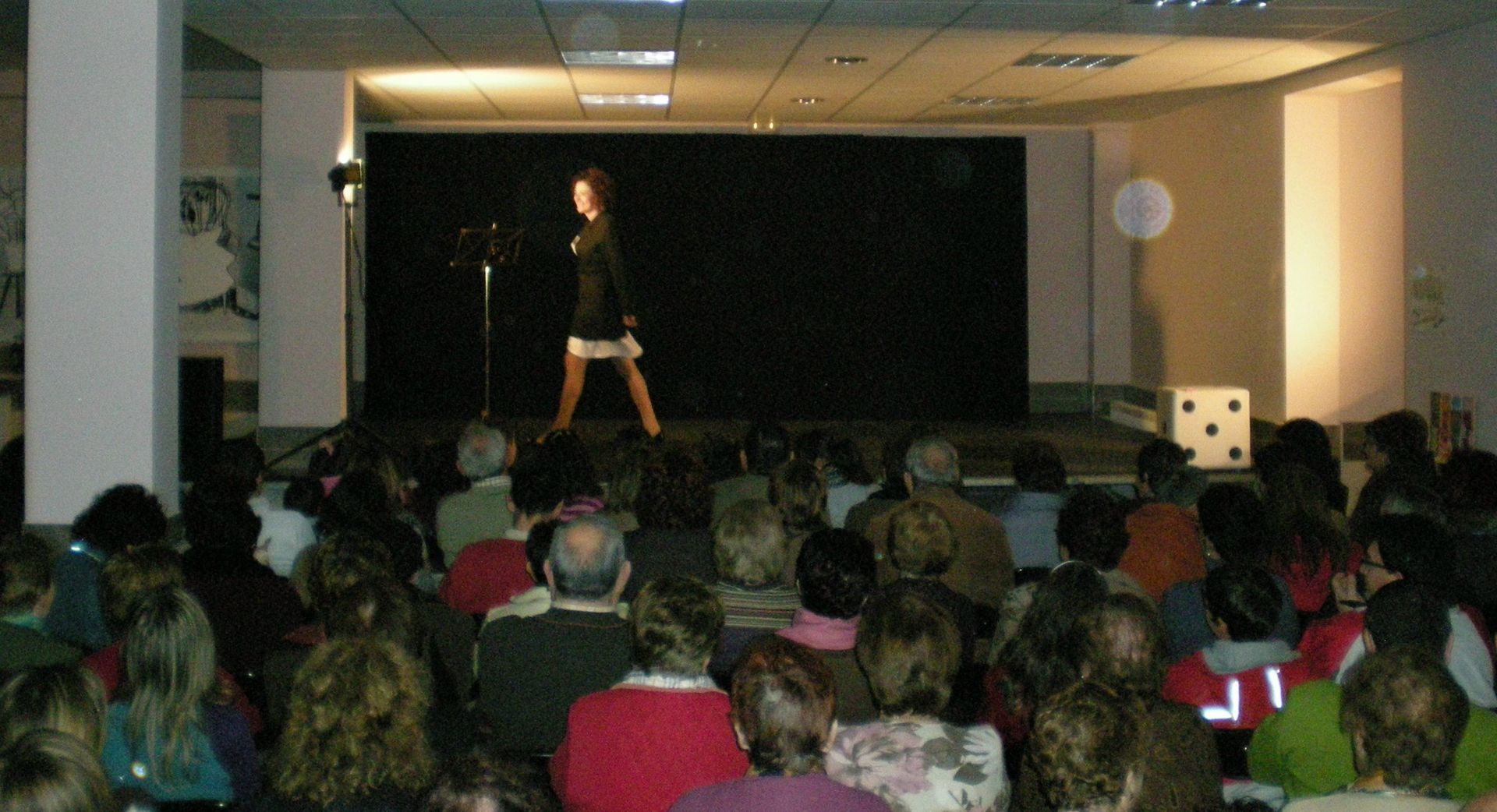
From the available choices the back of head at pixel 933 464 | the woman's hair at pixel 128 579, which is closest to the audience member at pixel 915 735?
the woman's hair at pixel 128 579

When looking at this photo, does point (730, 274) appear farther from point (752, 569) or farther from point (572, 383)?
point (752, 569)

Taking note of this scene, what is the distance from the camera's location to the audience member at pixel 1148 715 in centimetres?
236

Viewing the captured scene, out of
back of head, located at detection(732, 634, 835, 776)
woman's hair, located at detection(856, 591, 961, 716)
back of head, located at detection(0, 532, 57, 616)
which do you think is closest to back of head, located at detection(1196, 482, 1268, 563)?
woman's hair, located at detection(856, 591, 961, 716)

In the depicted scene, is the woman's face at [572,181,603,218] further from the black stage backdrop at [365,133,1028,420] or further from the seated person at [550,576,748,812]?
the seated person at [550,576,748,812]

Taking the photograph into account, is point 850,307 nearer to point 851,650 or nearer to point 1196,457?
point 1196,457

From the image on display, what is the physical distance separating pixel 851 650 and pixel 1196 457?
7.11 metres

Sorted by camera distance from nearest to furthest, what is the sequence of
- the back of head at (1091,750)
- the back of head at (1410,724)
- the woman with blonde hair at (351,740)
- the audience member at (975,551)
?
the back of head at (1091,750) < the woman with blonde hair at (351,740) < the back of head at (1410,724) < the audience member at (975,551)

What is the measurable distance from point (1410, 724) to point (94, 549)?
131 inches

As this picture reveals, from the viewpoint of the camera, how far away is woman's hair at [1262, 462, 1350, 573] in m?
4.14

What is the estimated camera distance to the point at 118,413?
19.1 ft

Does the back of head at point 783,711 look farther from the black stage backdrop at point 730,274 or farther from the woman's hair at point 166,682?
the black stage backdrop at point 730,274

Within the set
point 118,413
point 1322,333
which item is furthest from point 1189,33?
point 118,413

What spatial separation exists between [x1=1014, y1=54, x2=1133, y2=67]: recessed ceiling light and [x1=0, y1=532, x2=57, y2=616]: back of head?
→ 643 centimetres

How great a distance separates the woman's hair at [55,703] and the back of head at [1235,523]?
9.70 feet
